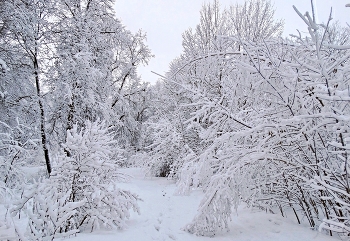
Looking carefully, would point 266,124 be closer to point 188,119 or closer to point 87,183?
point 188,119

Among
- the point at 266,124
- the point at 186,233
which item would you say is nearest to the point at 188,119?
the point at 266,124

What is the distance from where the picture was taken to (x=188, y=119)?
3547 millimetres

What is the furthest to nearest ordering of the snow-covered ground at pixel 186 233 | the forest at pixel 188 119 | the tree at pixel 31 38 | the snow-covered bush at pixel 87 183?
1. the tree at pixel 31 38
2. the snow-covered bush at pixel 87 183
3. the snow-covered ground at pixel 186 233
4. the forest at pixel 188 119

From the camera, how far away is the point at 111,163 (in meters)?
4.70

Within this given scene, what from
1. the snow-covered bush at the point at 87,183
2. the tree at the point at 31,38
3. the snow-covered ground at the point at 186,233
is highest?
the tree at the point at 31,38

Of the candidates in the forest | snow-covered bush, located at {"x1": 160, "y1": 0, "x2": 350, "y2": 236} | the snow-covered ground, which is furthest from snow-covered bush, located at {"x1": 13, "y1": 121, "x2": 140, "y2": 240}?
snow-covered bush, located at {"x1": 160, "y1": 0, "x2": 350, "y2": 236}

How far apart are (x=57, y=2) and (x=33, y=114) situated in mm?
4333

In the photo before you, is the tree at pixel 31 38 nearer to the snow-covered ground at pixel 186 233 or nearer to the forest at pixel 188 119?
the forest at pixel 188 119

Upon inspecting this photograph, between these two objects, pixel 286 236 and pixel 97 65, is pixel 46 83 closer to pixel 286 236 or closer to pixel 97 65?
pixel 97 65

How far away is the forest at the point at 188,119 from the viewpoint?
247 centimetres

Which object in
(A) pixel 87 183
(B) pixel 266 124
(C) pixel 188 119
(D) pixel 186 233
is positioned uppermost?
(C) pixel 188 119

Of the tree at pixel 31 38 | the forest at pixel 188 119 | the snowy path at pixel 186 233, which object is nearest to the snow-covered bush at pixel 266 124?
the forest at pixel 188 119

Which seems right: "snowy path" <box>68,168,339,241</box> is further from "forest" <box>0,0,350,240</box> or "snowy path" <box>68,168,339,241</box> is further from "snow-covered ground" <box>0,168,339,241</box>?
"forest" <box>0,0,350,240</box>

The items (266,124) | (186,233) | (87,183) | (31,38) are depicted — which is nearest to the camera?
(266,124)
